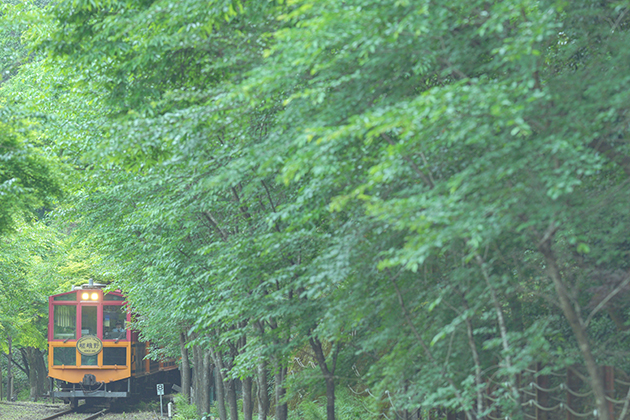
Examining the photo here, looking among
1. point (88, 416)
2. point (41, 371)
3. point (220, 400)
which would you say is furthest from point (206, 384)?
point (41, 371)

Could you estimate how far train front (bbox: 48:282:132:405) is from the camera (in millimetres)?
22312

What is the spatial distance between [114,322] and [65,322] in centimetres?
163

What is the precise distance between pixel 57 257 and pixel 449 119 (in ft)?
94.0

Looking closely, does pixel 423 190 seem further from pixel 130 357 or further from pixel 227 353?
pixel 130 357

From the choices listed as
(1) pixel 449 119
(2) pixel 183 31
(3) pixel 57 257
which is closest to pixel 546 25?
(1) pixel 449 119

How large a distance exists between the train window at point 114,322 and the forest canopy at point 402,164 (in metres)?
12.2

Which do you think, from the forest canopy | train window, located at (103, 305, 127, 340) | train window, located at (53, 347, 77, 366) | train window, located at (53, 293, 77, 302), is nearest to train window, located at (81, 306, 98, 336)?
train window, located at (103, 305, 127, 340)

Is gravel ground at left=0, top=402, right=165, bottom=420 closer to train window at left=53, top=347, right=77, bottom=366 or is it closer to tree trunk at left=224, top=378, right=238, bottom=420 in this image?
train window at left=53, top=347, right=77, bottom=366

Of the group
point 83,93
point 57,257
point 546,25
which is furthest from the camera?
point 57,257

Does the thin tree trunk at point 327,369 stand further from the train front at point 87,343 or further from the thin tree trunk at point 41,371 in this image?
the thin tree trunk at point 41,371

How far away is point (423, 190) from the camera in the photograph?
610cm

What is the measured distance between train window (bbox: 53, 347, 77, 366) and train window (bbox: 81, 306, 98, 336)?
2.47 ft

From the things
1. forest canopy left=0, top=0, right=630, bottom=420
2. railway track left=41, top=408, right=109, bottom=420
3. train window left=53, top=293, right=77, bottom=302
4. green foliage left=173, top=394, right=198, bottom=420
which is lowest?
green foliage left=173, top=394, right=198, bottom=420

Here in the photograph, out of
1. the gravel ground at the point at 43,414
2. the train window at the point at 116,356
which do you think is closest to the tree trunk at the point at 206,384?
the gravel ground at the point at 43,414
